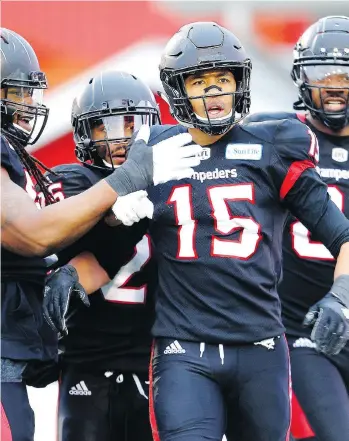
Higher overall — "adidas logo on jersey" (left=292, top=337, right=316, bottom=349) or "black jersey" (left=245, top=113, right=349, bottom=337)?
"black jersey" (left=245, top=113, right=349, bottom=337)

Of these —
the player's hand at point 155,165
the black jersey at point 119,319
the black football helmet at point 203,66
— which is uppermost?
the black football helmet at point 203,66

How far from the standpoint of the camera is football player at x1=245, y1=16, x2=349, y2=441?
3.72 m

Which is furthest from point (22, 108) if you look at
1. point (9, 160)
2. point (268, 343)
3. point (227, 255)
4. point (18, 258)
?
point (268, 343)

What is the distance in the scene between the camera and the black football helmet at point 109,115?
12.7ft

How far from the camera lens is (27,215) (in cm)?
312

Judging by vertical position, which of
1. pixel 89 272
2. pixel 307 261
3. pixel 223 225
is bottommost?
pixel 307 261

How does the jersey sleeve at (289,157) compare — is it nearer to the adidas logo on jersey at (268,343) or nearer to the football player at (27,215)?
the football player at (27,215)

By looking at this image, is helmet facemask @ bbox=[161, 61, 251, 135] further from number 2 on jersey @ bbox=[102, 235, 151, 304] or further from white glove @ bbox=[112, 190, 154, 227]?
number 2 on jersey @ bbox=[102, 235, 151, 304]

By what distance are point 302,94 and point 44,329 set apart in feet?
4.78

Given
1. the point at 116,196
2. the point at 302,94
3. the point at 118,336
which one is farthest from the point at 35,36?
the point at 116,196

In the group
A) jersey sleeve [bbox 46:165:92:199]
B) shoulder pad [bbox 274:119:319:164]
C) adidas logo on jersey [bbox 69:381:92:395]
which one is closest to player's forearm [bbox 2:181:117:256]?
shoulder pad [bbox 274:119:319:164]

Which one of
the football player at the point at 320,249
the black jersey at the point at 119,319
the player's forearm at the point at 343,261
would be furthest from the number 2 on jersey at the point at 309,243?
the player's forearm at the point at 343,261

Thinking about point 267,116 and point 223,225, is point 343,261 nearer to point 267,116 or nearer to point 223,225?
point 223,225

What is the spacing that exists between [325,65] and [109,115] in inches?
34.3
